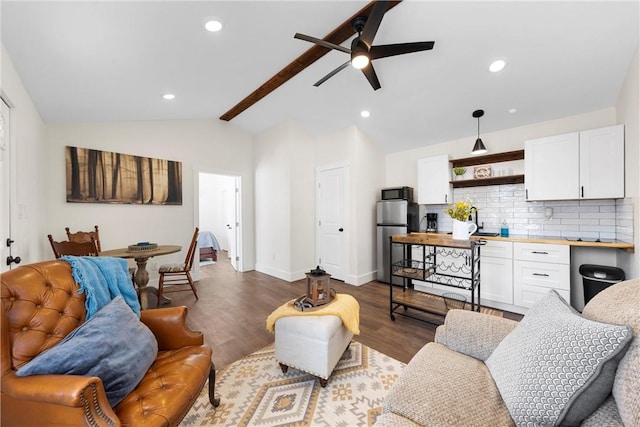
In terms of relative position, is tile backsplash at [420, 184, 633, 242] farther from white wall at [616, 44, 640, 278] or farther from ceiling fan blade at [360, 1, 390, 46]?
ceiling fan blade at [360, 1, 390, 46]

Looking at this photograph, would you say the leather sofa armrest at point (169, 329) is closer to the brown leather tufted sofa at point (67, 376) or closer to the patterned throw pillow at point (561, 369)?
the brown leather tufted sofa at point (67, 376)

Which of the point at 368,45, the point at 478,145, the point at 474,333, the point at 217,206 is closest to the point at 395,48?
the point at 368,45

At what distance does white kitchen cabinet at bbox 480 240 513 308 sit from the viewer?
2.94 m

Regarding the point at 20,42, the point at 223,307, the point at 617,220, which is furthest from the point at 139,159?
the point at 617,220

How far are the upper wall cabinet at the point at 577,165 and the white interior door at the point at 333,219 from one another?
8.21 feet

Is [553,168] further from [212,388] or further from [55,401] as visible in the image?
[55,401]

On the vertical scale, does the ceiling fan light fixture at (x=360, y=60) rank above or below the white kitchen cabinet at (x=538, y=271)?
above

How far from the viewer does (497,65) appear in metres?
2.48

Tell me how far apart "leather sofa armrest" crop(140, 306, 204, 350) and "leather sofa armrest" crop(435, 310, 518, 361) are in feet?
5.04

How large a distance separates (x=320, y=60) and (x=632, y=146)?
125 inches

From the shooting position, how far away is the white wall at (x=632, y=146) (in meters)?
2.11

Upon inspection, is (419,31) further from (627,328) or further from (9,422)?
(9,422)

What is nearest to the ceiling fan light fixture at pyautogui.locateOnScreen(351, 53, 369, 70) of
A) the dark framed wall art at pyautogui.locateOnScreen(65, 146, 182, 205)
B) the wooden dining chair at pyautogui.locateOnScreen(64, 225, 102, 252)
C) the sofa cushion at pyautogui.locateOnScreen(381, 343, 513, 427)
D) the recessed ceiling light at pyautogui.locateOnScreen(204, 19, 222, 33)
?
the recessed ceiling light at pyautogui.locateOnScreen(204, 19, 222, 33)

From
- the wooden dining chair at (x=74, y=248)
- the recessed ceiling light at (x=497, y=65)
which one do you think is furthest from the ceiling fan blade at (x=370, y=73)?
the wooden dining chair at (x=74, y=248)
